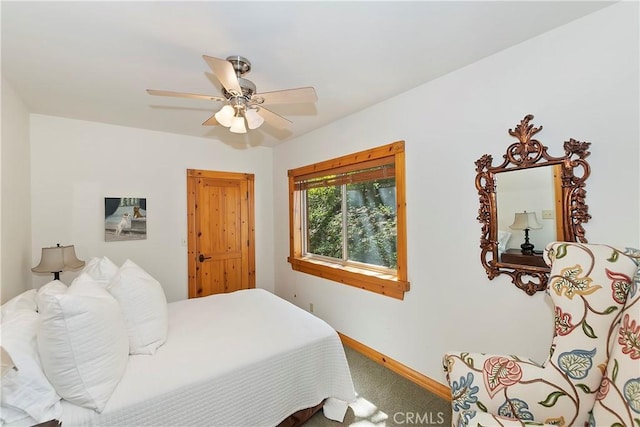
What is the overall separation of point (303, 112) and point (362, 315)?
7.16ft

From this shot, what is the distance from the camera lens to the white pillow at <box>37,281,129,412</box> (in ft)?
3.98

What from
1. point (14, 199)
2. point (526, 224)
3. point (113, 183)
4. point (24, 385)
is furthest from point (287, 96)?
point (113, 183)

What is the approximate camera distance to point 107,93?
2418 mm

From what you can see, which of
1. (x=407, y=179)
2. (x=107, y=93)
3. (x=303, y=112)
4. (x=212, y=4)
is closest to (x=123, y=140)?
(x=107, y=93)

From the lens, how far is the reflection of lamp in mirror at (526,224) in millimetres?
1753

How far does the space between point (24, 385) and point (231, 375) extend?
0.84 m

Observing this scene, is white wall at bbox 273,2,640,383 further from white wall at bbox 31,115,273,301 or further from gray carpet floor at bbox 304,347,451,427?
white wall at bbox 31,115,273,301

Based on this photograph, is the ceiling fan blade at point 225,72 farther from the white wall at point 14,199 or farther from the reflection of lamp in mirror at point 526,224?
the reflection of lamp in mirror at point 526,224

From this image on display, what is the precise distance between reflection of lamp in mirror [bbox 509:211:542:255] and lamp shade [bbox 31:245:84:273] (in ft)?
11.4

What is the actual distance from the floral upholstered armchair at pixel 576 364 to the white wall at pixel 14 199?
3.11 m

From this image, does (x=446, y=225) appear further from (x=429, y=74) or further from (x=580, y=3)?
(x=580, y=3)

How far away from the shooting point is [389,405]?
213 centimetres

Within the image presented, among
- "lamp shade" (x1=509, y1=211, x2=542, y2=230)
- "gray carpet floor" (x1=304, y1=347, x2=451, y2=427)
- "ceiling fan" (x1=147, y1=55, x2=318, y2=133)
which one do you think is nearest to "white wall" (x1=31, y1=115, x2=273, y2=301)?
"ceiling fan" (x1=147, y1=55, x2=318, y2=133)

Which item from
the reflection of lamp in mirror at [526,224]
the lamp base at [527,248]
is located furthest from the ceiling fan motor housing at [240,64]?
the lamp base at [527,248]
